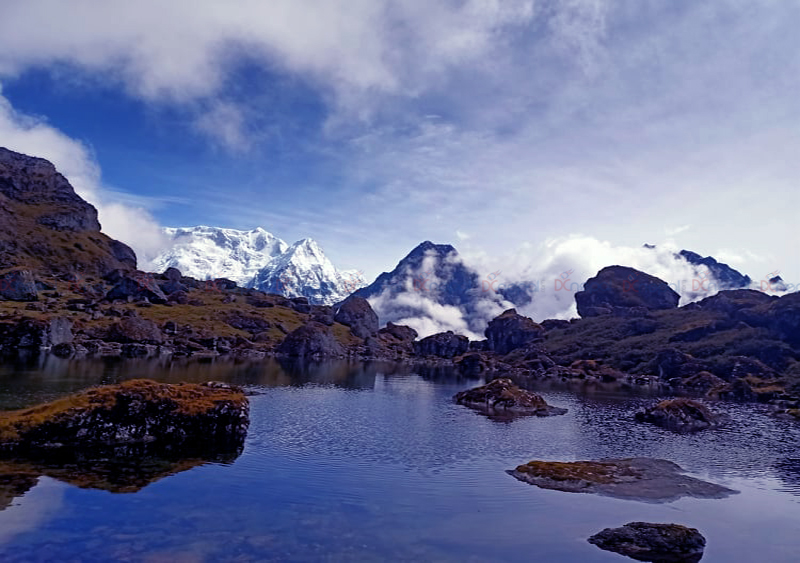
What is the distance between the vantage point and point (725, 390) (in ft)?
643

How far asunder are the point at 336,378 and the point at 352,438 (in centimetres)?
10024

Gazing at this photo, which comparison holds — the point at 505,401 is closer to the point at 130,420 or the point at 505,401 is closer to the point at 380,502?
the point at 380,502

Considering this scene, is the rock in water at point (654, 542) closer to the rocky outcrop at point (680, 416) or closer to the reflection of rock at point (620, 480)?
the reflection of rock at point (620, 480)

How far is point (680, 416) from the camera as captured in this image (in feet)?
358

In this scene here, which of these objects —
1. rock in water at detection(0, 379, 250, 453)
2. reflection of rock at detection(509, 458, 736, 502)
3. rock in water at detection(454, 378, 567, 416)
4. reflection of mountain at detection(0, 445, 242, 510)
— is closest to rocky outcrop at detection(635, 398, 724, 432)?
rock in water at detection(454, 378, 567, 416)

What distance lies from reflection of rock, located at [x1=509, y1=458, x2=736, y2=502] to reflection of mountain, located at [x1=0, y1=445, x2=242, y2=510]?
3250 centimetres

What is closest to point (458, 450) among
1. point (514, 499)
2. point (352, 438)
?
point (352, 438)

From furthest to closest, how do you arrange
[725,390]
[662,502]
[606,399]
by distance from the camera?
[725,390] < [606,399] < [662,502]

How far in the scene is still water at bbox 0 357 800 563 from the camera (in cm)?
3450

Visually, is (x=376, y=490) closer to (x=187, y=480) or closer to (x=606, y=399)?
(x=187, y=480)

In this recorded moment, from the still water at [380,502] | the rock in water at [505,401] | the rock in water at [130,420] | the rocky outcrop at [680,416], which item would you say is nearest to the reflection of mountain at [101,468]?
the still water at [380,502]

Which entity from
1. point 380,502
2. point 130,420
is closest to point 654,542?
point 380,502

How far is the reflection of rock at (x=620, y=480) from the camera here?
53.8 metres

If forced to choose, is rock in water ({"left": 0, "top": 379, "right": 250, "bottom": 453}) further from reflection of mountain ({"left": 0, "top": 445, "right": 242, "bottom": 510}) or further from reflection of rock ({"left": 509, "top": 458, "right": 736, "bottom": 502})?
reflection of rock ({"left": 509, "top": 458, "right": 736, "bottom": 502})
